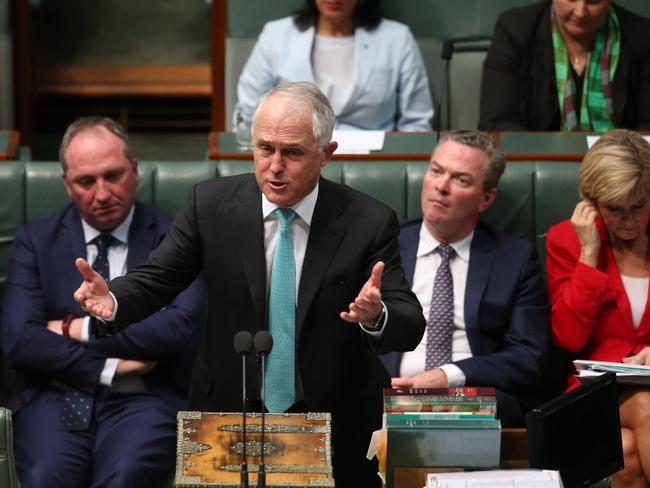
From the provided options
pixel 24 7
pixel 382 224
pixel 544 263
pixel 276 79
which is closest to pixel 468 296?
pixel 544 263

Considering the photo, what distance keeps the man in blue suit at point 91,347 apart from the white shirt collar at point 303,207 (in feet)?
1.90

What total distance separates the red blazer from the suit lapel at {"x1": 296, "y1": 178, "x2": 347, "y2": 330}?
0.75m

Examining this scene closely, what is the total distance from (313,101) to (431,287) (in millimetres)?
824

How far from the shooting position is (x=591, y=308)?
105 inches

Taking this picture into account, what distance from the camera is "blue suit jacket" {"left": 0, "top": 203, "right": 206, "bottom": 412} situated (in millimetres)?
2648

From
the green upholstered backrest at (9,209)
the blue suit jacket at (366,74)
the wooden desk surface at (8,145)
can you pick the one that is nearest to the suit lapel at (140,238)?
the green upholstered backrest at (9,209)

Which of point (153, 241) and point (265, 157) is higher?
point (265, 157)

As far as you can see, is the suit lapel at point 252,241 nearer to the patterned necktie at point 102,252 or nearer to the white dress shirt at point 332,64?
the patterned necktie at point 102,252

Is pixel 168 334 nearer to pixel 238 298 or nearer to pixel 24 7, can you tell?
pixel 238 298

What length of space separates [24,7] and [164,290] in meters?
2.45

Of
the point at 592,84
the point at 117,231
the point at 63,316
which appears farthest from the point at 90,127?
the point at 592,84

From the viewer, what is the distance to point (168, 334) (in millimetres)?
2654

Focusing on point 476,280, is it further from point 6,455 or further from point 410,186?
point 6,455

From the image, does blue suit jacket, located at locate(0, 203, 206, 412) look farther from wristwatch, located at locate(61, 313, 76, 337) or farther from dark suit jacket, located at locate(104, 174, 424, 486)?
dark suit jacket, located at locate(104, 174, 424, 486)
